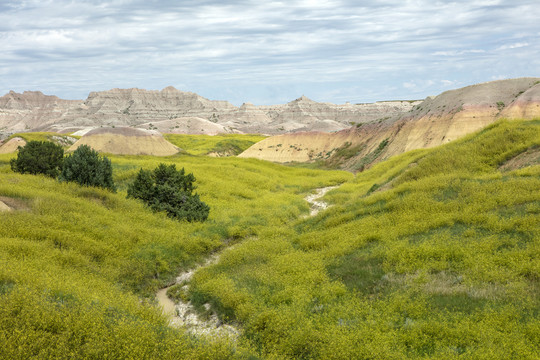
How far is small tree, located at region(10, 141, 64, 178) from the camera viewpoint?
2825cm

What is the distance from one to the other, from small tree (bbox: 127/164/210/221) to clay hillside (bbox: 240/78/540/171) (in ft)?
113

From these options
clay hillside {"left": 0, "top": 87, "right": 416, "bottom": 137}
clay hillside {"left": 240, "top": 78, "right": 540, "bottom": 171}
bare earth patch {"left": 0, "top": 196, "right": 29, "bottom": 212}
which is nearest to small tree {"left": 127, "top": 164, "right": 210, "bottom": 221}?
bare earth patch {"left": 0, "top": 196, "right": 29, "bottom": 212}

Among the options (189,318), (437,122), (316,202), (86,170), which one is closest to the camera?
(189,318)

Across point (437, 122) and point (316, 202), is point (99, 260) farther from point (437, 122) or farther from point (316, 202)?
point (437, 122)

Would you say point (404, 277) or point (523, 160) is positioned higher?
point (523, 160)

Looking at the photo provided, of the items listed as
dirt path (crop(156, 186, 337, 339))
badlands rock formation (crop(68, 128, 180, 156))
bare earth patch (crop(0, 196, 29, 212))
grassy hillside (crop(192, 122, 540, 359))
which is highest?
badlands rock formation (crop(68, 128, 180, 156))

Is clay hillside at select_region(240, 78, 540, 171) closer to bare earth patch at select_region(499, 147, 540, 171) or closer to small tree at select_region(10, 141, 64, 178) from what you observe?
bare earth patch at select_region(499, 147, 540, 171)

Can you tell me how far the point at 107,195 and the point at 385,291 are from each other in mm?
18297

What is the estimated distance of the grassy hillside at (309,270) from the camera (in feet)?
29.5

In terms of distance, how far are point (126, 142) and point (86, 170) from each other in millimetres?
38855

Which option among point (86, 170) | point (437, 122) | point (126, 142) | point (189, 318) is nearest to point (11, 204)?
point (86, 170)

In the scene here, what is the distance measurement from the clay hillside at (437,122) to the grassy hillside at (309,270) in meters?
23.8

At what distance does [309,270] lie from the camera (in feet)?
49.0

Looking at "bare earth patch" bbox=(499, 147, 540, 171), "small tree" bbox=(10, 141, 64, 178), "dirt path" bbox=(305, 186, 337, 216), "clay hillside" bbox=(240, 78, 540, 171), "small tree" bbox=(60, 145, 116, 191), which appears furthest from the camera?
"clay hillside" bbox=(240, 78, 540, 171)
